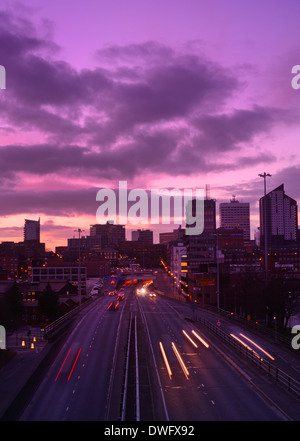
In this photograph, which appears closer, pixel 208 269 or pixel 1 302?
pixel 1 302

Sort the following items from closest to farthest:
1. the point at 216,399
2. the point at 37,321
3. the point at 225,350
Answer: the point at 216,399 → the point at 225,350 → the point at 37,321

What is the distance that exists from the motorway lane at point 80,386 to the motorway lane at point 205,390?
142 inches

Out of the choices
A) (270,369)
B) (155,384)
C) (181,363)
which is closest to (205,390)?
(155,384)

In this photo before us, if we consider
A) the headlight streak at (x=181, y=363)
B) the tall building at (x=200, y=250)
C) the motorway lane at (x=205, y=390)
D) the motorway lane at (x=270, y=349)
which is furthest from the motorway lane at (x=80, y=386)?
the tall building at (x=200, y=250)

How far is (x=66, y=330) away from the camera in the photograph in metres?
44.7

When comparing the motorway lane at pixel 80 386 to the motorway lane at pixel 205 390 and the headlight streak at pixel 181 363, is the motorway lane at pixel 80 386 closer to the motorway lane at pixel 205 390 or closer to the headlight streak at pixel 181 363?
the motorway lane at pixel 205 390

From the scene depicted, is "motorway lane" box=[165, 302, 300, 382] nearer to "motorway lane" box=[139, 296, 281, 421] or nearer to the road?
the road

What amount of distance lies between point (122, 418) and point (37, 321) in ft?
178

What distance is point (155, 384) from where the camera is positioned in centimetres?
2516

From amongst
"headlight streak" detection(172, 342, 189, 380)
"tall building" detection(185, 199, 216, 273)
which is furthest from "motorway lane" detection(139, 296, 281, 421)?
"tall building" detection(185, 199, 216, 273)
